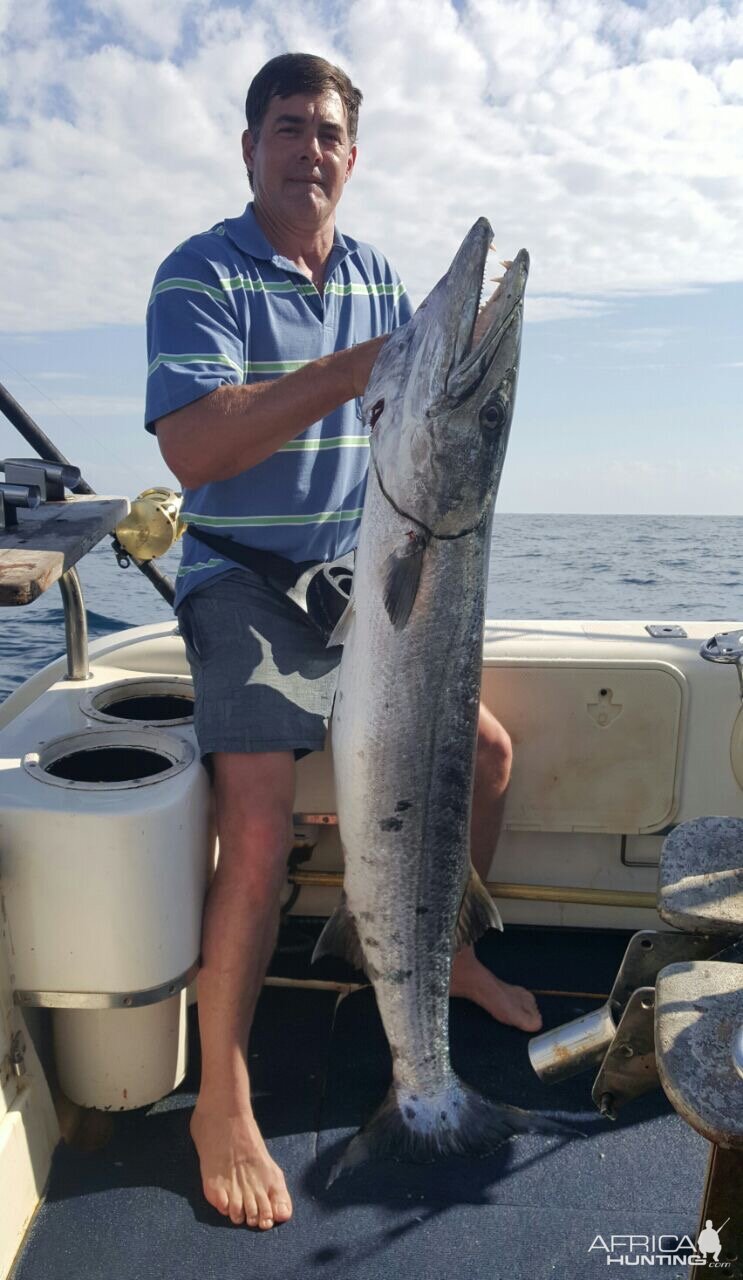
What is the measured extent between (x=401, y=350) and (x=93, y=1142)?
208 centimetres

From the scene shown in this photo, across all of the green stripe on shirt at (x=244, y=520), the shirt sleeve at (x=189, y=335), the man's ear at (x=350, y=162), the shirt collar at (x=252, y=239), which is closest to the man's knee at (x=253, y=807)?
the green stripe on shirt at (x=244, y=520)

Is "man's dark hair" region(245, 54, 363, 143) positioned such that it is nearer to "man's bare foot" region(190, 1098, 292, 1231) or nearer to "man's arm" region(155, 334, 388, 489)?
"man's arm" region(155, 334, 388, 489)

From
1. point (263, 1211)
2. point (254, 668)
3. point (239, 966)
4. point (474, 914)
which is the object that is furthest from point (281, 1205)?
point (254, 668)

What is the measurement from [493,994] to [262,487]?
171 cm

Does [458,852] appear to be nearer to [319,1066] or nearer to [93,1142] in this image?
[319,1066]

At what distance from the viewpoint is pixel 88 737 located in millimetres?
2492

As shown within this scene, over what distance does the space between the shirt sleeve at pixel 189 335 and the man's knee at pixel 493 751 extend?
1241 mm

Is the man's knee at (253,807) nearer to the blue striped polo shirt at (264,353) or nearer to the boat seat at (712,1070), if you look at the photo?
the blue striped polo shirt at (264,353)

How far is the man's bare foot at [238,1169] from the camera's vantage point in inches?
83.8

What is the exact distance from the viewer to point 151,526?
317 centimetres

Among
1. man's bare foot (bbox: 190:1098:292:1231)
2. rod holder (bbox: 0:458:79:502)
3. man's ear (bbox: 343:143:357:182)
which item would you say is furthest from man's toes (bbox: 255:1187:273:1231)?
man's ear (bbox: 343:143:357:182)

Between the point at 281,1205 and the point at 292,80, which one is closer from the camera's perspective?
the point at 281,1205

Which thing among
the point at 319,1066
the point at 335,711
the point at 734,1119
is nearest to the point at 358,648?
the point at 335,711

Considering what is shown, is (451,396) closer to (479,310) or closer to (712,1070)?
(479,310)
